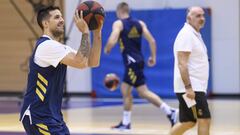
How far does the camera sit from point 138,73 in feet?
38.8

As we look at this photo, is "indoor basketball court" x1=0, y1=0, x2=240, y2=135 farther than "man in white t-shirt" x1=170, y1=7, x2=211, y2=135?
Yes

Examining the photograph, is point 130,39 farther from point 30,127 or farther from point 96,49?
point 30,127

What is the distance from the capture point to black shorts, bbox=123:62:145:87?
11.8 metres

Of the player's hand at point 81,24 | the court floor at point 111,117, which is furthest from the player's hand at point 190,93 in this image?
the court floor at point 111,117

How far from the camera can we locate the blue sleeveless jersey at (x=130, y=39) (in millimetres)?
11844

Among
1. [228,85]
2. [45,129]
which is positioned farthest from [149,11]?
[45,129]

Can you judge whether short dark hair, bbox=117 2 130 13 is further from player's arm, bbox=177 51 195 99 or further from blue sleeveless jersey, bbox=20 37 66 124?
blue sleeveless jersey, bbox=20 37 66 124

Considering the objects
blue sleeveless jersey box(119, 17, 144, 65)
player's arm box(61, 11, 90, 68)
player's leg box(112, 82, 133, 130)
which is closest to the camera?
player's arm box(61, 11, 90, 68)

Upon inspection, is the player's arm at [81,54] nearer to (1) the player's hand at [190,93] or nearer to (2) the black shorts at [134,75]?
(1) the player's hand at [190,93]

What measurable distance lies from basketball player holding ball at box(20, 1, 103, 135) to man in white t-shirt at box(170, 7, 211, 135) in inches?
92.4

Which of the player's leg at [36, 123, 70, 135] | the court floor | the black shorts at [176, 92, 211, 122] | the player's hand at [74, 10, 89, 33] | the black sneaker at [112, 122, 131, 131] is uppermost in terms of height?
the player's hand at [74, 10, 89, 33]

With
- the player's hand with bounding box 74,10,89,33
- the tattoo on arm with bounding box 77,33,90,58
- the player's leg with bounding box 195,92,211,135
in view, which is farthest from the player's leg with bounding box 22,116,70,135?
the player's leg with bounding box 195,92,211,135

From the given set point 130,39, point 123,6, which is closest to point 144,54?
point 130,39

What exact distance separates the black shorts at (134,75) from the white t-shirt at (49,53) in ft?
19.8
